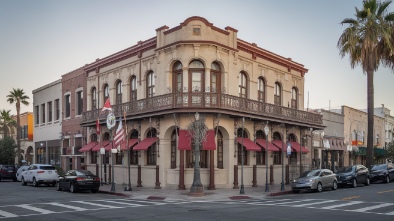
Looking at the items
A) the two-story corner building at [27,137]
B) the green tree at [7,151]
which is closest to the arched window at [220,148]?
the two-story corner building at [27,137]

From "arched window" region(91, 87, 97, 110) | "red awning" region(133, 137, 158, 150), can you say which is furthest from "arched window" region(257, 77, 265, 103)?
"arched window" region(91, 87, 97, 110)

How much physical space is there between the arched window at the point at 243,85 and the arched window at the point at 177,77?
4.86 meters

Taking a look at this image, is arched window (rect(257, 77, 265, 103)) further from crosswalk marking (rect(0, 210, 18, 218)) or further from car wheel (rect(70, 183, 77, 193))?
crosswalk marking (rect(0, 210, 18, 218))

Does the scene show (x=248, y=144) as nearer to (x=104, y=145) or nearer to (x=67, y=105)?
(x=104, y=145)

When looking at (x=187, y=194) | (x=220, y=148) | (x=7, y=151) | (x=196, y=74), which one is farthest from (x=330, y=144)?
(x=7, y=151)

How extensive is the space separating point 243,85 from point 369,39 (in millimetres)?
11214

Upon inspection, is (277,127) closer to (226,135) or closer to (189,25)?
(226,135)

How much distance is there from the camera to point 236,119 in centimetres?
2811

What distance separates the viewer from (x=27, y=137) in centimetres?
5534

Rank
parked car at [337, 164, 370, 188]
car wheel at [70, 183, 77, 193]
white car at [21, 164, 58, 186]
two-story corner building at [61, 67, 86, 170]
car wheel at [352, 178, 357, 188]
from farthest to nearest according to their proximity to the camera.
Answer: two-story corner building at [61, 67, 86, 170]
white car at [21, 164, 58, 186]
car wheel at [352, 178, 357, 188]
parked car at [337, 164, 370, 188]
car wheel at [70, 183, 77, 193]

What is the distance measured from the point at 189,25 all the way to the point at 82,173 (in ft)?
37.6

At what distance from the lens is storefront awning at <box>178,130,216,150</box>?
83.8 ft

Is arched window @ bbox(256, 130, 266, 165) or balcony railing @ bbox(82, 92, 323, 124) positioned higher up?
balcony railing @ bbox(82, 92, 323, 124)

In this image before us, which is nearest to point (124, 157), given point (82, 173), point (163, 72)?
point (82, 173)
